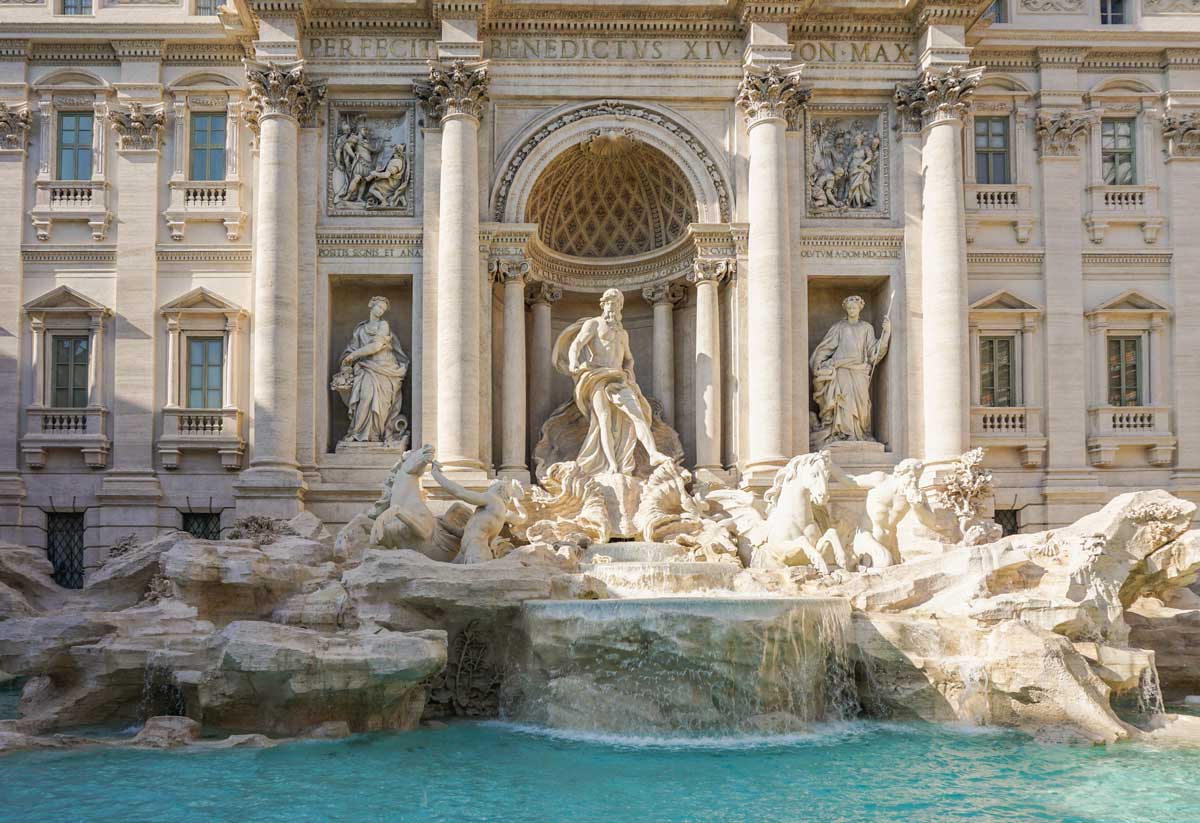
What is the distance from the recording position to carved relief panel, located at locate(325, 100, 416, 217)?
2225 centimetres

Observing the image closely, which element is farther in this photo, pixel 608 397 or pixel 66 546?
pixel 66 546

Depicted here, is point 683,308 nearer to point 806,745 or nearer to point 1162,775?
point 806,745

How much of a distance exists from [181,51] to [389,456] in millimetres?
9749

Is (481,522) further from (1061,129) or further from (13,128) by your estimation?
(1061,129)

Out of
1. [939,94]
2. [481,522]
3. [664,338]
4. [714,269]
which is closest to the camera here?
[481,522]

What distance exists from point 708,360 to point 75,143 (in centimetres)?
1427

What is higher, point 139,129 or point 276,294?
point 139,129

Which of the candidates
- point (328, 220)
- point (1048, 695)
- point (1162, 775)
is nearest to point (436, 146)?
point (328, 220)

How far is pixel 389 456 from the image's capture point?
21.7 metres

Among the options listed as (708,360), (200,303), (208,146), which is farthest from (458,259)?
(208,146)

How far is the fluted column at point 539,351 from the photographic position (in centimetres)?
2331

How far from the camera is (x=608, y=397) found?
69.3ft

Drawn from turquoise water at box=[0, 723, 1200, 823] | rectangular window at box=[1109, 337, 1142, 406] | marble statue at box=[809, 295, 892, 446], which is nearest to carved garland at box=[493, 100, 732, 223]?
marble statue at box=[809, 295, 892, 446]

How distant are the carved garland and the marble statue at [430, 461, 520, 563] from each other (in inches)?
264
